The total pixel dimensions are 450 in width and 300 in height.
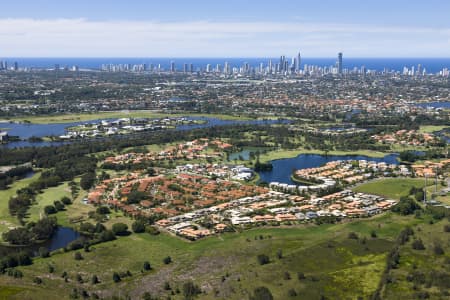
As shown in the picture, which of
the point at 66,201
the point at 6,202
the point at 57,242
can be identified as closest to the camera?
the point at 57,242

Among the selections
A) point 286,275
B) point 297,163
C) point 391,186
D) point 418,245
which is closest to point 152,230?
point 286,275

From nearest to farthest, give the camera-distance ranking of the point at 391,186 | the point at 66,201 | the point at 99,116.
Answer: the point at 66,201 → the point at 391,186 → the point at 99,116

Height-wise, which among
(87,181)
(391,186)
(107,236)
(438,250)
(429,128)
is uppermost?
(429,128)

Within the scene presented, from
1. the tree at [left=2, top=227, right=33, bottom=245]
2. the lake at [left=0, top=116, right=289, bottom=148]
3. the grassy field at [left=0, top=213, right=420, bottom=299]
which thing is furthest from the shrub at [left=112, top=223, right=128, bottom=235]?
the lake at [left=0, top=116, right=289, bottom=148]

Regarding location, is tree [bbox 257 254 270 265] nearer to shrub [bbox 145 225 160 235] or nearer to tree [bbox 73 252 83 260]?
shrub [bbox 145 225 160 235]

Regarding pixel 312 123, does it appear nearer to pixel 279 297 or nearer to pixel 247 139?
pixel 247 139

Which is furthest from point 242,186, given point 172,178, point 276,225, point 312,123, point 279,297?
point 312,123

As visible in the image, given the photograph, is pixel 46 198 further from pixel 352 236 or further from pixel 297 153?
pixel 297 153
